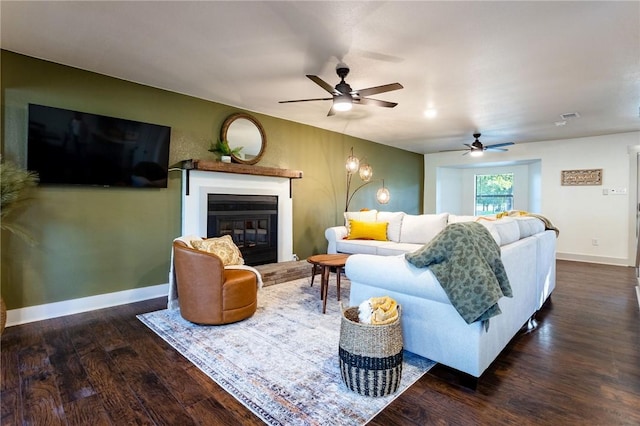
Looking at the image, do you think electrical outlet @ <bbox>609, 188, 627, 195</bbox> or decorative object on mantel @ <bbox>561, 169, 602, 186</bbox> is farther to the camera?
decorative object on mantel @ <bbox>561, 169, 602, 186</bbox>

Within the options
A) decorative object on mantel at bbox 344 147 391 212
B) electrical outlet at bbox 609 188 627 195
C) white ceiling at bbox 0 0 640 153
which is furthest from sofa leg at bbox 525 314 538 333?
electrical outlet at bbox 609 188 627 195

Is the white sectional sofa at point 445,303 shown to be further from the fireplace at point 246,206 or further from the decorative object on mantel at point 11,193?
the decorative object on mantel at point 11,193

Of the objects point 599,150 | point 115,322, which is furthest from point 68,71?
point 599,150

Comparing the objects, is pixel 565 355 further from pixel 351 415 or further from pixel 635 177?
pixel 635 177

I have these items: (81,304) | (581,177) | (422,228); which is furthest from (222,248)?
(581,177)

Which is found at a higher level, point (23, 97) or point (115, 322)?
point (23, 97)

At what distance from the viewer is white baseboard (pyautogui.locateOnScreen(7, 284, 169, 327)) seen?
3.05m

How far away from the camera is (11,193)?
2693 mm

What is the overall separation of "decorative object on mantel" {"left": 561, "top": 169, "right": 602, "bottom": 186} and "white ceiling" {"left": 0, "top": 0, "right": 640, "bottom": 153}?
6.50 feet

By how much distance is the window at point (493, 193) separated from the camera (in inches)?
341

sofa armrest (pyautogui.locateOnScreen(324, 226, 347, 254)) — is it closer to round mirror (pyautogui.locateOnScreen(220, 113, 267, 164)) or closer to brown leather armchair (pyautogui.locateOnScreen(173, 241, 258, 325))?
round mirror (pyautogui.locateOnScreen(220, 113, 267, 164))

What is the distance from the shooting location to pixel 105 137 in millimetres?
3393

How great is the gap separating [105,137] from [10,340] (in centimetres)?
201

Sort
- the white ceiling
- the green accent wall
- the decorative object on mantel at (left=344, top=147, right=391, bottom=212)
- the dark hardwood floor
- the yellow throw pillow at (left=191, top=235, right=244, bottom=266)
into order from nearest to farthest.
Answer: the dark hardwood floor → the white ceiling → the green accent wall → the yellow throw pillow at (left=191, top=235, right=244, bottom=266) → the decorative object on mantel at (left=344, top=147, right=391, bottom=212)
